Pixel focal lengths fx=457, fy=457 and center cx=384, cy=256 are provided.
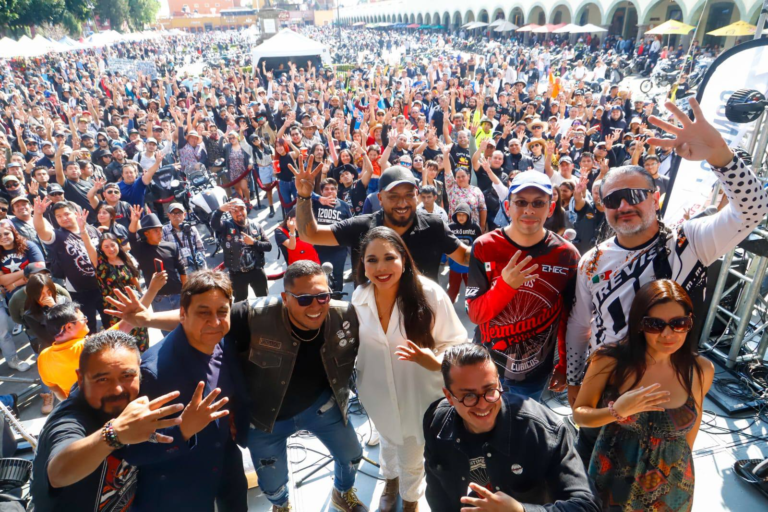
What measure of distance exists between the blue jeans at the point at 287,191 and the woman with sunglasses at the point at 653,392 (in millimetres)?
6478

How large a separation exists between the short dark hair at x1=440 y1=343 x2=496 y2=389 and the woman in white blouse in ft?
1.80

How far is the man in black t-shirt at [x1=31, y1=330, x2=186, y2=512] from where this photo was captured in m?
1.67

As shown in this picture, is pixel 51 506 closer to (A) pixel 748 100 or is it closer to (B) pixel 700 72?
(A) pixel 748 100

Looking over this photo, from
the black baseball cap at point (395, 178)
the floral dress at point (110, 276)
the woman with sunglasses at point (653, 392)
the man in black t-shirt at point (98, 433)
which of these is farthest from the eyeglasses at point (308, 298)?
the floral dress at point (110, 276)

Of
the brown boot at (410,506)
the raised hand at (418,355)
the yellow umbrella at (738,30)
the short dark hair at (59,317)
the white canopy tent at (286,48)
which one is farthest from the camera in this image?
the white canopy tent at (286,48)

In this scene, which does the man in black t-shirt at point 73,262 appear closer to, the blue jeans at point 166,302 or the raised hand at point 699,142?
the blue jeans at point 166,302

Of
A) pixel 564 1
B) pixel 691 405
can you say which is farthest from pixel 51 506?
pixel 564 1

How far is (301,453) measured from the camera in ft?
11.6

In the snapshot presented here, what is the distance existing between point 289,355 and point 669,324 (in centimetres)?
182

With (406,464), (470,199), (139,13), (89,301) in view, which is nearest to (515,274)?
(406,464)

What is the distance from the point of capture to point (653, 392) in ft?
6.57

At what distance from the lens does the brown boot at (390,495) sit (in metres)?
2.92

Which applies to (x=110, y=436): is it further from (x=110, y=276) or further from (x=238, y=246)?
(x=238, y=246)

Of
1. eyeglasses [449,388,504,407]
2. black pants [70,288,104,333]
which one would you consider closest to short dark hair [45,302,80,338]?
black pants [70,288,104,333]
